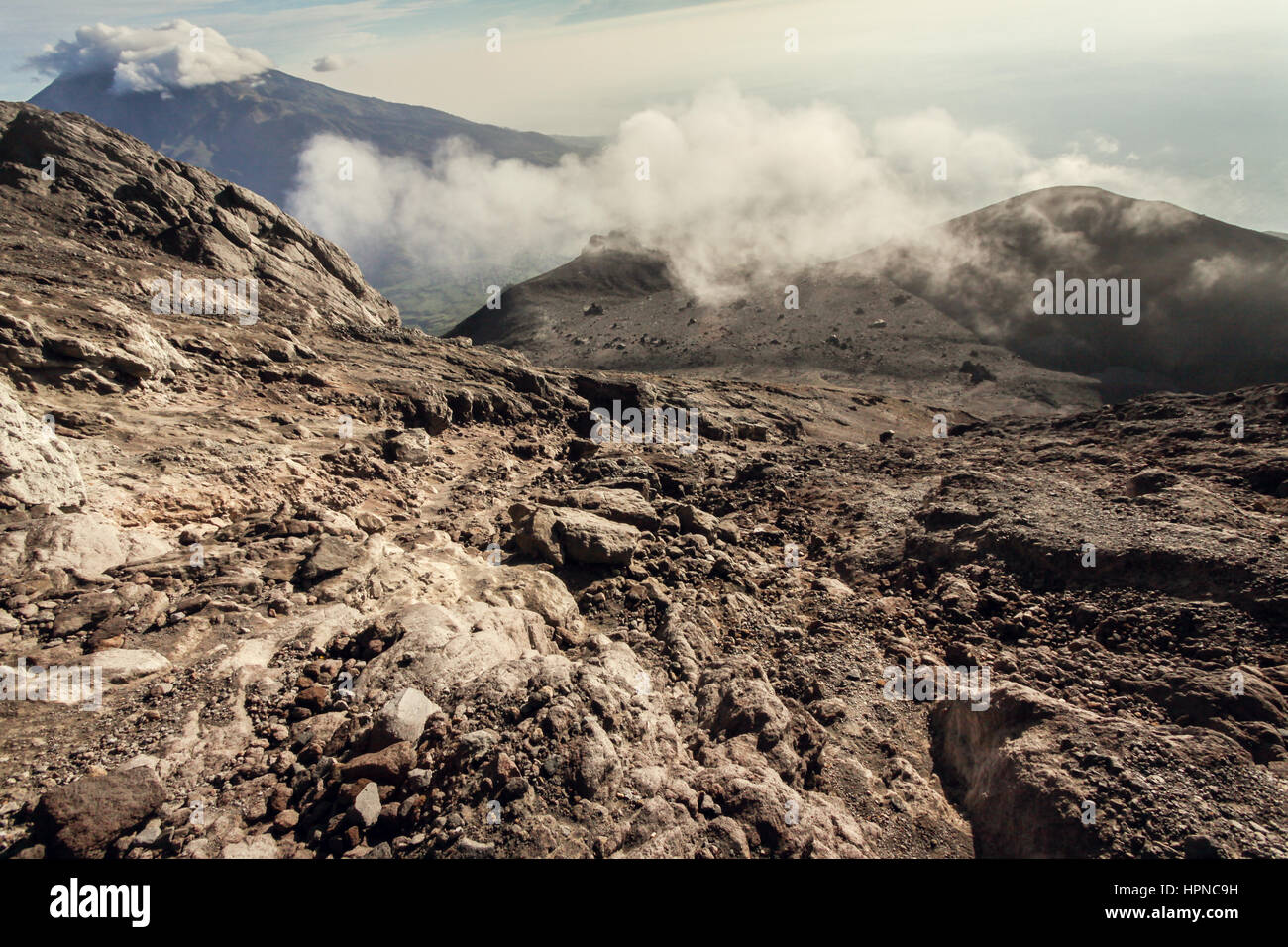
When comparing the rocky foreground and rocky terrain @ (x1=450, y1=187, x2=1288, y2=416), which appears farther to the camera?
rocky terrain @ (x1=450, y1=187, x2=1288, y2=416)

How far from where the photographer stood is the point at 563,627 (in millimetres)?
7734

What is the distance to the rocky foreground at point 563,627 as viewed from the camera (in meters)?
4.57

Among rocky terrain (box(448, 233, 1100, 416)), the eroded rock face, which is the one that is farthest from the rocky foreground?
rocky terrain (box(448, 233, 1100, 416))

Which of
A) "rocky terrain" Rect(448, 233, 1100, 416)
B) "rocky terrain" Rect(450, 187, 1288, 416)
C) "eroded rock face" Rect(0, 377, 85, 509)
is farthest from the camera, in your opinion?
"rocky terrain" Rect(450, 187, 1288, 416)

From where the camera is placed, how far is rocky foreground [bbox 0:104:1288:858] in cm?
457

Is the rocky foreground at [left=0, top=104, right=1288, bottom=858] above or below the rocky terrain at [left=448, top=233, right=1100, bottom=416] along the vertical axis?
below

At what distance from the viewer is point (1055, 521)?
9.97 m

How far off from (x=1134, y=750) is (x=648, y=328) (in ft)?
195

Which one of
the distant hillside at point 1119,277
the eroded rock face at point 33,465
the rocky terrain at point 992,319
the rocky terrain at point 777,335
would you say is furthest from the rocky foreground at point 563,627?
the distant hillside at point 1119,277

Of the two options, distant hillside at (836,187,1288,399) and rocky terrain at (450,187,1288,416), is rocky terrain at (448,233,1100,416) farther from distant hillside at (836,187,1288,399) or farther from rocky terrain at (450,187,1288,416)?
distant hillside at (836,187,1288,399)

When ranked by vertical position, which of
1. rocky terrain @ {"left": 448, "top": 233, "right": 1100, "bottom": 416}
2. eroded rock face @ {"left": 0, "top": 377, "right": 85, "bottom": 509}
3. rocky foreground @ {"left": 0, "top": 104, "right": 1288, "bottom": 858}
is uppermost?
rocky terrain @ {"left": 448, "top": 233, "right": 1100, "bottom": 416}
